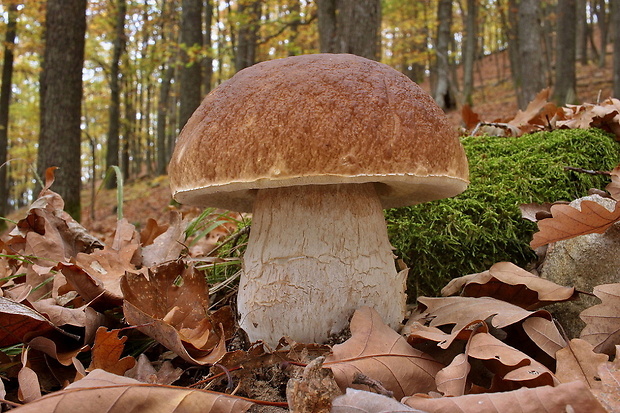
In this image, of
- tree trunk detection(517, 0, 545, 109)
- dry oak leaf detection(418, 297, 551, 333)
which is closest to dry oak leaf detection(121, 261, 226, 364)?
dry oak leaf detection(418, 297, 551, 333)

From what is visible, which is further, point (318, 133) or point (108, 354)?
point (108, 354)

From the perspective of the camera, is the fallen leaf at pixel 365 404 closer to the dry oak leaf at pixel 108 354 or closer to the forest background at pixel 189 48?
the dry oak leaf at pixel 108 354

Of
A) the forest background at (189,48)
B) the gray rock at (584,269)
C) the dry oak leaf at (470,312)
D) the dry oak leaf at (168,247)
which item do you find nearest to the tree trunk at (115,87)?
the forest background at (189,48)

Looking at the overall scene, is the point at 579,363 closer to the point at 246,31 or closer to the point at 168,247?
the point at 168,247

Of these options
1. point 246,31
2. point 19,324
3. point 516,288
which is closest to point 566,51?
point 246,31

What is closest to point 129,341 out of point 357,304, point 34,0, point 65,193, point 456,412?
point 357,304
